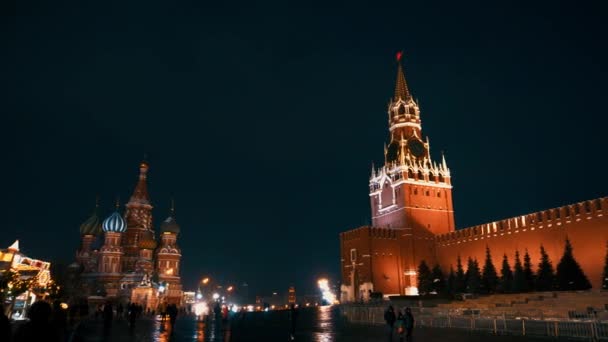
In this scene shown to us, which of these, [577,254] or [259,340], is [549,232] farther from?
[259,340]

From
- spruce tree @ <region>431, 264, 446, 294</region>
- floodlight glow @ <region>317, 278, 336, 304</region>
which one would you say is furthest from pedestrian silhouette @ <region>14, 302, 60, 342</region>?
floodlight glow @ <region>317, 278, 336, 304</region>

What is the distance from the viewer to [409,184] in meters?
54.4

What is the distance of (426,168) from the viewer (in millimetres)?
56938

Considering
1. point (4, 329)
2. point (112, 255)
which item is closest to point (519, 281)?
point (4, 329)

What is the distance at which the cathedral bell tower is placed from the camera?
53812 millimetres

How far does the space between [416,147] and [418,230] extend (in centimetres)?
1131

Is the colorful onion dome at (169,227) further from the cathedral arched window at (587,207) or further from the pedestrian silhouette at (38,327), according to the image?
the pedestrian silhouette at (38,327)

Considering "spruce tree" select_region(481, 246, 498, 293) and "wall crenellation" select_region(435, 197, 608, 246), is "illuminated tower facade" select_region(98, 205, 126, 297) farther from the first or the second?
"spruce tree" select_region(481, 246, 498, 293)

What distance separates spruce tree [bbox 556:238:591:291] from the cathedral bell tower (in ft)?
66.9

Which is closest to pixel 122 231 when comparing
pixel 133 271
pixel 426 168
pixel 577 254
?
pixel 133 271

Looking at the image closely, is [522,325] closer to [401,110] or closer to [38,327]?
[38,327]

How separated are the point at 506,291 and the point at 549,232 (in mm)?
6635

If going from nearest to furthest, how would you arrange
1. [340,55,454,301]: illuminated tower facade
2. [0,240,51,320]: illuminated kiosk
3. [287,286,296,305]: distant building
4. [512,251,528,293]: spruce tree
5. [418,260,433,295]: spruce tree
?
[0,240,51,320]: illuminated kiosk < [512,251,528,293]: spruce tree < [418,260,433,295]: spruce tree < [340,55,454,301]: illuminated tower facade < [287,286,296,305]: distant building

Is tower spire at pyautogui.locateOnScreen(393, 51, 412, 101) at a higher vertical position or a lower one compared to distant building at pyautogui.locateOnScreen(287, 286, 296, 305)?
higher
